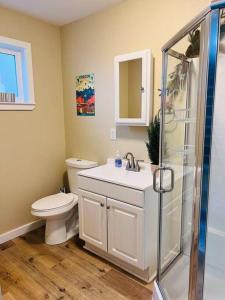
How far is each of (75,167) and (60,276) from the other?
1.10 metres

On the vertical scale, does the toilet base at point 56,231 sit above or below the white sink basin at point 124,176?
below

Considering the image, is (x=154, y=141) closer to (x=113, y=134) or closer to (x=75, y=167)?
(x=113, y=134)

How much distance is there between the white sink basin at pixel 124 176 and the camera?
1.79m

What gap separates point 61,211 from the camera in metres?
2.28

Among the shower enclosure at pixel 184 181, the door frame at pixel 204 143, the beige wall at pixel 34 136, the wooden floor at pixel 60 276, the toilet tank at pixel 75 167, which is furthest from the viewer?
the toilet tank at pixel 75 167

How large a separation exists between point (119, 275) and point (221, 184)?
115cm

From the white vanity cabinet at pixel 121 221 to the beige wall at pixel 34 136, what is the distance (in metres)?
0.79

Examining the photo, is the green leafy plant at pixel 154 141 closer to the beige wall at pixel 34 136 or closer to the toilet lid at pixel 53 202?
the toilet lid at pixel 53 202

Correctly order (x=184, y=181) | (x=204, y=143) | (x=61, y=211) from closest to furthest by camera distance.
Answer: (x=204, y=143) → (x=184, y=181) → (x=61, y=211)

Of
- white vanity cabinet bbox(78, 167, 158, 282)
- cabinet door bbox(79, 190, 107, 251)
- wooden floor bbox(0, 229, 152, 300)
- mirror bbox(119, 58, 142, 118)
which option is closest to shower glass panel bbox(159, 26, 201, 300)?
white vanity cabinet bbox(78, 167, 158, 282)

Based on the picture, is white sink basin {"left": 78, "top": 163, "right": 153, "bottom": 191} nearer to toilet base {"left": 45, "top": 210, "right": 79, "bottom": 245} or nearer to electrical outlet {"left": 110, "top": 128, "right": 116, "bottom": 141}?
electrical outlet {"left": 110, "top": 128, "right": 116, "bottom": 141}

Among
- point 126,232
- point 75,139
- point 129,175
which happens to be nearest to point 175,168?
point 129,175

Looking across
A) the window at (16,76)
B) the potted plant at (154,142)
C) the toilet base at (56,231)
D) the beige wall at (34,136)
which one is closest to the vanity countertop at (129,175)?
the potted plant at (154,142)

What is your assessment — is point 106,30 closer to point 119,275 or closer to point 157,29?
point 157,29
